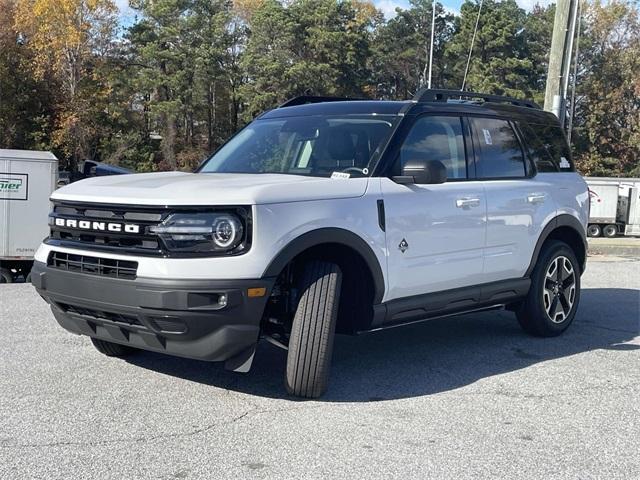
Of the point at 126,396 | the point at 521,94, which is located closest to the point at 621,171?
the point at 521,94

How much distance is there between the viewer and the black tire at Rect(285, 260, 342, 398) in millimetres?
4422

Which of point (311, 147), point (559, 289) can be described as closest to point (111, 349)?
point (311, 147)

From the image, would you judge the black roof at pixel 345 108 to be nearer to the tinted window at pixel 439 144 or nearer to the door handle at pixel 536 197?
the tinted window at pixel 439 144

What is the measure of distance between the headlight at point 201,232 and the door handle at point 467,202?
194cm

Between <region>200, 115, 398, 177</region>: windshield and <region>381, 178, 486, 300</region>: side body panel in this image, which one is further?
<region>200, 115, 398, 177</region>: windshield

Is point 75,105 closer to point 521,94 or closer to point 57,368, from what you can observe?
point 521,94

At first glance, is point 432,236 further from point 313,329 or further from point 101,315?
point 101,315

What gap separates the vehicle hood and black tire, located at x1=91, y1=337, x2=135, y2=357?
4.07 feet

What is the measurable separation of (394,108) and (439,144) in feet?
1.49

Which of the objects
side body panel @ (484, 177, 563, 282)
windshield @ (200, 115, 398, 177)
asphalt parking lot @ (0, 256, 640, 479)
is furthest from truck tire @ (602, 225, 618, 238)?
windshield @ (200, 115, 398, 177)

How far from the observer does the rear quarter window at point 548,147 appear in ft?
21.2

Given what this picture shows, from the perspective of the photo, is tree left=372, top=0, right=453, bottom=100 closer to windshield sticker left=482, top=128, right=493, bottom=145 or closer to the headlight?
windshield sticker left=482, top=128, right=493, bottom=145

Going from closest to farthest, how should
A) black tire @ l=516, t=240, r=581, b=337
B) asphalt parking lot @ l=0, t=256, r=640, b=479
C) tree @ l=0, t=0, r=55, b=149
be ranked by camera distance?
asphalt parking lot @ l=0, t=256, r=640, b=479
black tire @ l=516, t=240, r=581, b=337
tree @ l=0, t=0, r=55, b=149

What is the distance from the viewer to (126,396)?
4633 millimetres
